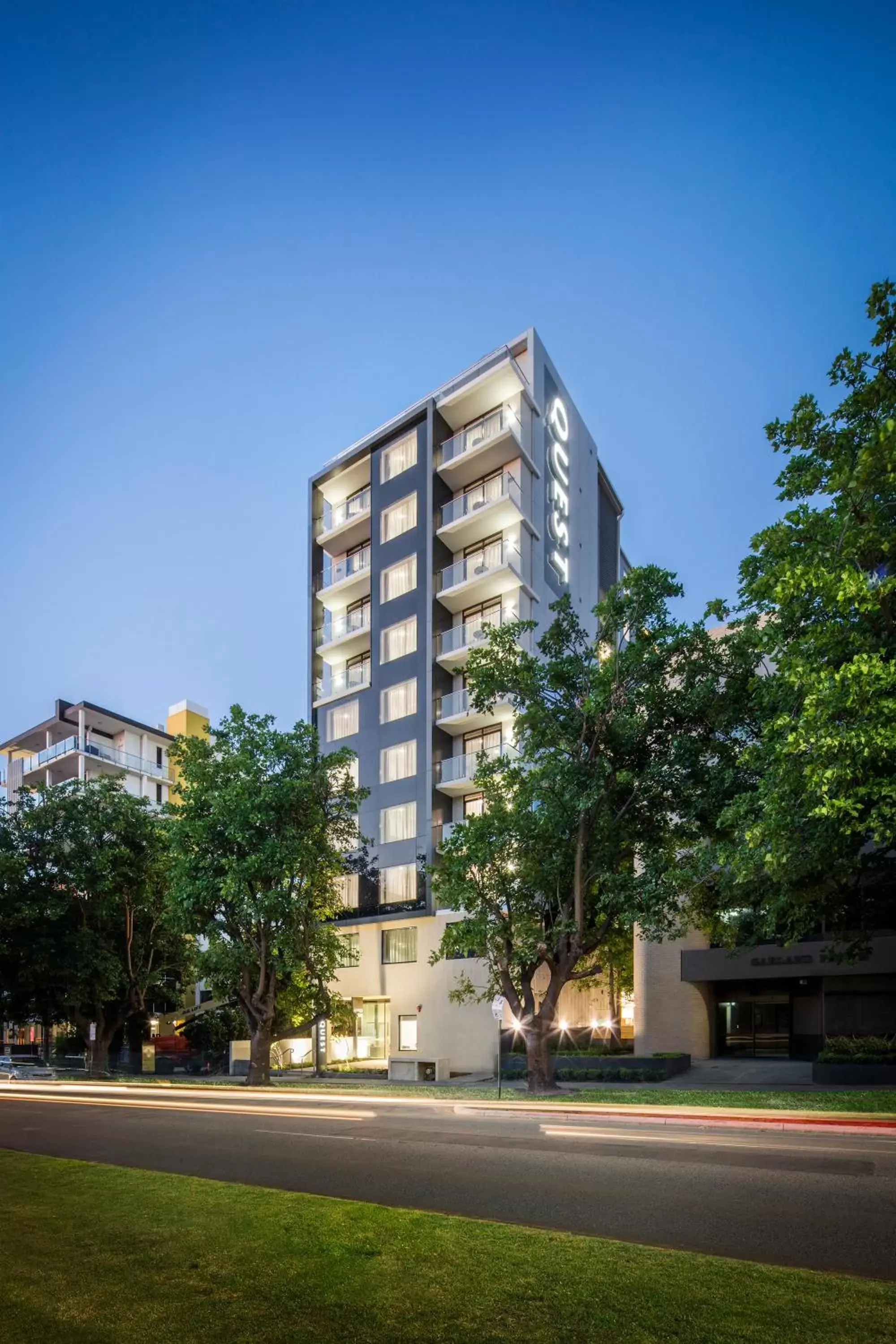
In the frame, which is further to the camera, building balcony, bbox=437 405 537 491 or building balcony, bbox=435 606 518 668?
building balcony, bbox=437 405 537 491

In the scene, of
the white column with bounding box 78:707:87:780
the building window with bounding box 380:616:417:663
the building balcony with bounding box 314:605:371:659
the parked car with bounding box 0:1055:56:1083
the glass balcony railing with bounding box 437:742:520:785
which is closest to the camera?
the parked car with bounding box 0:1055:56:1083

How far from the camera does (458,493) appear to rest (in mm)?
47781

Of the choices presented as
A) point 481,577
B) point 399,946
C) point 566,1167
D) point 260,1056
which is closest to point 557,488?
point 481,577

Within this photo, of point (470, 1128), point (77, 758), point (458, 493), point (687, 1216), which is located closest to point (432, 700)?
point (458, 493)

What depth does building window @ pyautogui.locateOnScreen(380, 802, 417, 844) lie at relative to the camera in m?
44.0

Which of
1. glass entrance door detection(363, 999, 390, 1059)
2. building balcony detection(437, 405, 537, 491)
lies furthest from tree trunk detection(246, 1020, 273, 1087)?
building balcony detection(437, 405, 537, 491)

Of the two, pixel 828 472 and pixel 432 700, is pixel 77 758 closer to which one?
pixel 432 700

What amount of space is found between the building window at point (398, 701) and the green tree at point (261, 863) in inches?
410

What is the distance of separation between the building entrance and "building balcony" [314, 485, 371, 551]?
2840 cm

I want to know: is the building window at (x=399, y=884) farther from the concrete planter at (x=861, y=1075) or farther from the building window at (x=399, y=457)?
the concrete planter at (x=861, y=1075)

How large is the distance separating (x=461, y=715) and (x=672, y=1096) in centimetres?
2095

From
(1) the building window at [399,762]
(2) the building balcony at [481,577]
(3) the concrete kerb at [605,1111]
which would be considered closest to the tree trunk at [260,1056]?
(3) the concrete kerb at [605,1111]

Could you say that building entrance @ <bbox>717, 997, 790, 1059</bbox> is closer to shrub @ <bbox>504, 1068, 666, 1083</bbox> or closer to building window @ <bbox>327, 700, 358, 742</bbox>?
shrub @ <bbox>504, 1068, 666, 1083</bbox>

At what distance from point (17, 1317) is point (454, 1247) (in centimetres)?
365
